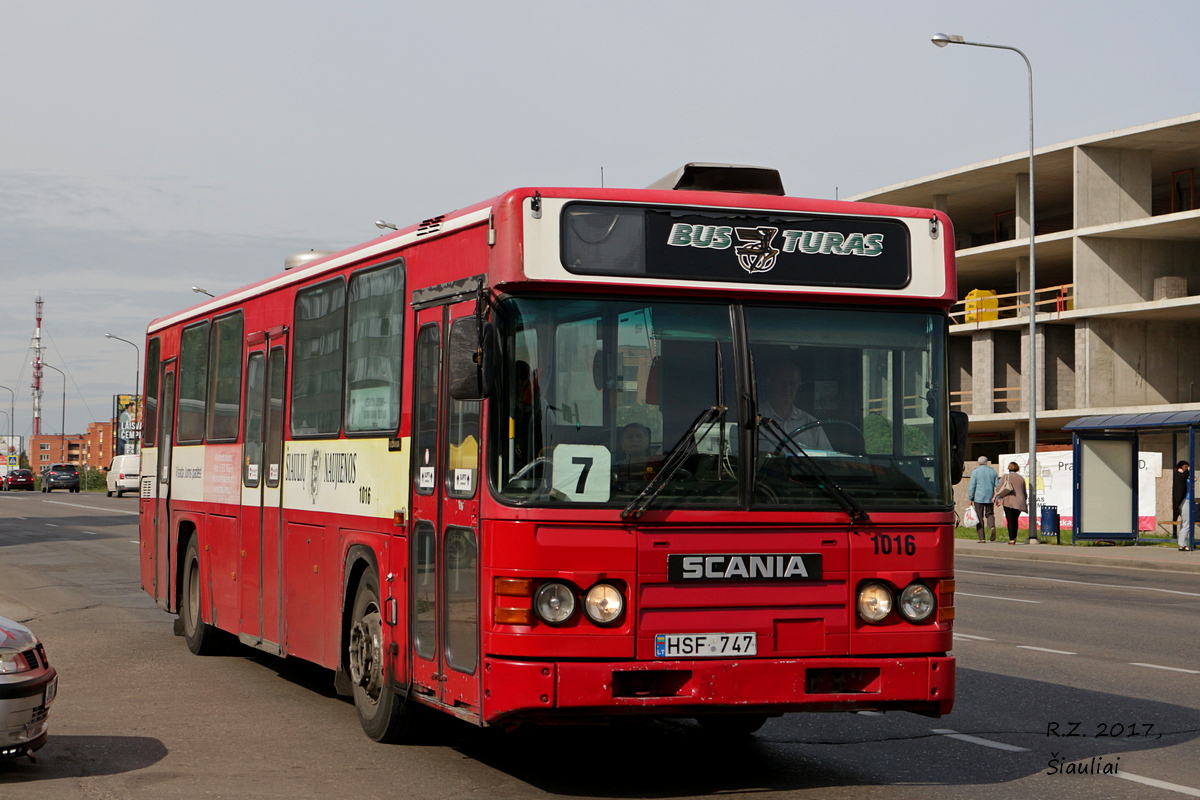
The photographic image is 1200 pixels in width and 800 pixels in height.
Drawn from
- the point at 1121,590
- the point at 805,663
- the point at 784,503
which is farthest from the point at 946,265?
the point at 1121,590

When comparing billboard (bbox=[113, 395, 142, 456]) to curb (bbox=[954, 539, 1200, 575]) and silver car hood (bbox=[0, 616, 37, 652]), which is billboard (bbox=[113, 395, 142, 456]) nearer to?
curb (bbox=[954, 539, 1200, 575])

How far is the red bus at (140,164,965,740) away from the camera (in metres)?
6.88

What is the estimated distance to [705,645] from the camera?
22.8 ft

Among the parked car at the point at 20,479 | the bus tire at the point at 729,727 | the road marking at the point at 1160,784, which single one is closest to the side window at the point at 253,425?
the bus tire at the point at 729,727

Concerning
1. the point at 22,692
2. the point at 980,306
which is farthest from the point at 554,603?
the point at 980,306

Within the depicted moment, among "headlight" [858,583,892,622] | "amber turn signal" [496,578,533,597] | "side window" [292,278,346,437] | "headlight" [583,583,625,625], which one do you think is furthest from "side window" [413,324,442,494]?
"headlight" [858,583,892,622]

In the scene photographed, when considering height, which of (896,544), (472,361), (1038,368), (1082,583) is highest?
(1038,368)

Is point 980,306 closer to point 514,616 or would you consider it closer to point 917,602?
point 917,602

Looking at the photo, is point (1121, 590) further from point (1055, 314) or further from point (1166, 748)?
point (1055, 314)

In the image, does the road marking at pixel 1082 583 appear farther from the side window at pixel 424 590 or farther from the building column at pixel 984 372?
the building column at pixel 984 372

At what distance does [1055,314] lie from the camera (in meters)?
55.4

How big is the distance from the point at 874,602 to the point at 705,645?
2.89 ft

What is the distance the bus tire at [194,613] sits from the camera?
12.8 metres

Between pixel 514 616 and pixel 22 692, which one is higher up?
pixel 514 616
